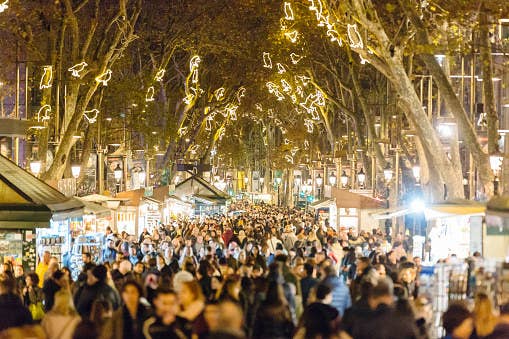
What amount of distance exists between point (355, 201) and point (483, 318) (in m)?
27.5

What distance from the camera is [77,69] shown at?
91.9 feet

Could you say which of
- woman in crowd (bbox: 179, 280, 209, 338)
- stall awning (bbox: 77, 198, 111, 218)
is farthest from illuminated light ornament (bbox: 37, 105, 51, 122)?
woman in crowd (bbox: 179, 280, 209, 338)

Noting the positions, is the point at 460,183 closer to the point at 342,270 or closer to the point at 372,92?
the point at 342,270

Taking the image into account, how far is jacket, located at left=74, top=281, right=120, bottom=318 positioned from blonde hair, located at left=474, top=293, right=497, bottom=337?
4504 mm

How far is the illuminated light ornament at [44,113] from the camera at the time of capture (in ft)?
90.2

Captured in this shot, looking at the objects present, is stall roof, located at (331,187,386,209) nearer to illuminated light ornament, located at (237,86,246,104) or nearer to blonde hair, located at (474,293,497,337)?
illuminated light ornament, located at (237,86,246,104)

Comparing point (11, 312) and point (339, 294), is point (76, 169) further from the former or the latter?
point (11, 312)

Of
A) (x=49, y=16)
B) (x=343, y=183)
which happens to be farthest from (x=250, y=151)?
(x=49, y=16)

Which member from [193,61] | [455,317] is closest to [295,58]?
[193,61]

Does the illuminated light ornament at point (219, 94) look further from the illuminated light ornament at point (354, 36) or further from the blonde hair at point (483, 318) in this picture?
the blonde hair at point (483, 318)

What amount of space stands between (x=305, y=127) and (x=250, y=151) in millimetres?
46159

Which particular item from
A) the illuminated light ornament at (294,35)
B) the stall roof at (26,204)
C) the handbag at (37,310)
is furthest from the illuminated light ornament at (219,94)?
the handbag at (37,310)

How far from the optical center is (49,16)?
28406mm

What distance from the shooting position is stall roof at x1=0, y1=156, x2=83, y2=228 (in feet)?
60.0
